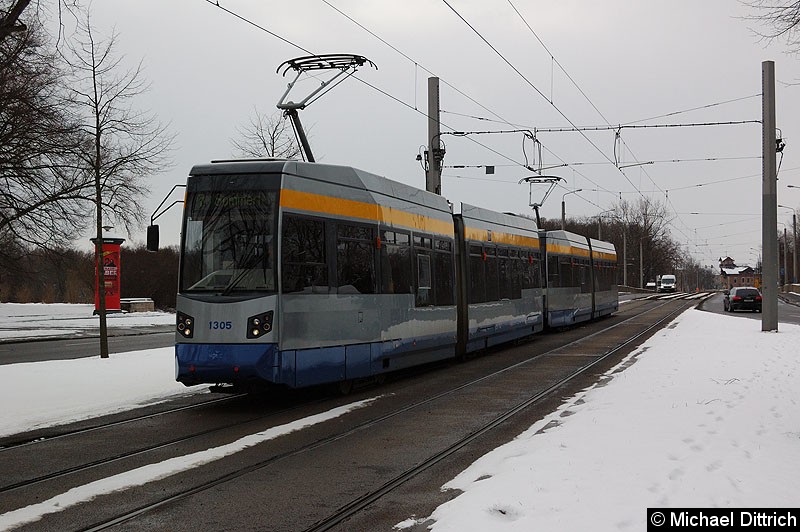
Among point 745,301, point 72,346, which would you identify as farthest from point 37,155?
point 745,301

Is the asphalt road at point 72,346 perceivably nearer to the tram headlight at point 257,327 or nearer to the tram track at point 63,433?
the tram track at point 63,433

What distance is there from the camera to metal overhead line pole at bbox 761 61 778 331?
23.4m

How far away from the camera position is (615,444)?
8250mm

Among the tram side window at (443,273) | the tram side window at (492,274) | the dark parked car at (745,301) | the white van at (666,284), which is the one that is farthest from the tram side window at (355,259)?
the white van at (666,284)

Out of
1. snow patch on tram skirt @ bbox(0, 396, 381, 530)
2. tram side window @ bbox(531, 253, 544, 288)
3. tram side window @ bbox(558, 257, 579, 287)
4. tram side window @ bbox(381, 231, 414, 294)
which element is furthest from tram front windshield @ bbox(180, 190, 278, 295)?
tram side window @ bbox(558, 257, 579, 287)

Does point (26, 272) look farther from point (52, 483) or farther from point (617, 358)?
point (52, 483)

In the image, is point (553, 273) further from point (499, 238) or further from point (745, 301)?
point (745, 301)

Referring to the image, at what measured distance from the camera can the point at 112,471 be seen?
7797 mm

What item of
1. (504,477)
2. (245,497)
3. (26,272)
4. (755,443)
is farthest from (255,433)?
(26,272)

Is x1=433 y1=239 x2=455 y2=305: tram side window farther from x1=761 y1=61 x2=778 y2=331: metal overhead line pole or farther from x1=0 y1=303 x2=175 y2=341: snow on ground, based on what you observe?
x1=0 y1=303 x2=175 y2=341: snow on ground

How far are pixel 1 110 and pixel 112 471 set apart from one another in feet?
48.0

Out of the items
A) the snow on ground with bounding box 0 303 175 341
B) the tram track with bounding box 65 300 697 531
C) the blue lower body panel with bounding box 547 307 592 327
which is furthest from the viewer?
the snow on ground with bounding box 0 303 175 341

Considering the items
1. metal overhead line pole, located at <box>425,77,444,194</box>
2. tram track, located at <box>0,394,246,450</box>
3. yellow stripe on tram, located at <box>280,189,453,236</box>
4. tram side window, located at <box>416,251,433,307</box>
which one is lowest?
tram track, located at <box>0,394,246,450</box>

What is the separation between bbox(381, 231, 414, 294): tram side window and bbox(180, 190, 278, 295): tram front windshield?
2820mm
